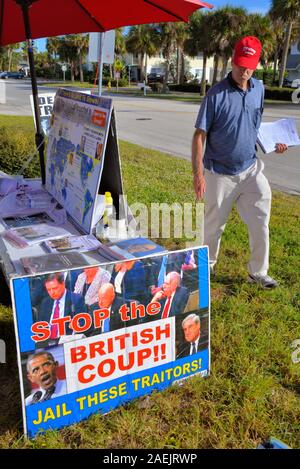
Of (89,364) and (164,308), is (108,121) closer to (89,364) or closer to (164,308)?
(164,308)

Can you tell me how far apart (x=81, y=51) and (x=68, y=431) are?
239 feet

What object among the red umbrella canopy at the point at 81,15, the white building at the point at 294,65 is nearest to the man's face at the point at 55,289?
the red umbrella canopy at the point at 81,15

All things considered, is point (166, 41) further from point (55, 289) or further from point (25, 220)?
point (55, 289)

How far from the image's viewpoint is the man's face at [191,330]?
2424mm

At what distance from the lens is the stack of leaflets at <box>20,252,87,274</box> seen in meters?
2.19

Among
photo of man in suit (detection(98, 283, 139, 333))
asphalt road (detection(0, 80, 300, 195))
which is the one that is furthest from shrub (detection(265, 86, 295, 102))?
photo of man in suit (detection(98, 283, 139, 333))

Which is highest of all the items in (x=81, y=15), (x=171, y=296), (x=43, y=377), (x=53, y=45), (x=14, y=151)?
(x=53, y=45)

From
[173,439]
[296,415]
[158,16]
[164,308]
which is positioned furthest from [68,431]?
[158,16]

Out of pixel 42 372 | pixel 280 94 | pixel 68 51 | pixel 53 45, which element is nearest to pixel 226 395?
pixel 42 372

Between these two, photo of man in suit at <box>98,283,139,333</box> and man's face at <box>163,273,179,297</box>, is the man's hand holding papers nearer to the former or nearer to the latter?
man's face at <box>163,273,179,297</box>

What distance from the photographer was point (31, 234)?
2818 millimetres

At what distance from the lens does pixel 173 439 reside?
2215 mm

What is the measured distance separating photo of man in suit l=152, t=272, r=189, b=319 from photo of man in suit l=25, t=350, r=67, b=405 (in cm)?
60

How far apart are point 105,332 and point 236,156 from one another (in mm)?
1913
